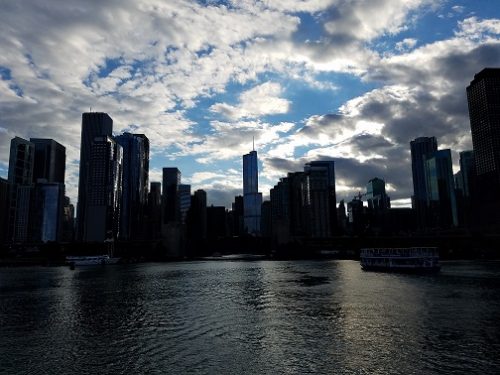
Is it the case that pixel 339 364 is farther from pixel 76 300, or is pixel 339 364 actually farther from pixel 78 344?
pixel 76 300

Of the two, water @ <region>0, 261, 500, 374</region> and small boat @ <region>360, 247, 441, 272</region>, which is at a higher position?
small boat @ <region>360, 247, 441, 272</region>

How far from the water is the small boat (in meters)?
51.4

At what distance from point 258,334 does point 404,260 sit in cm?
10913

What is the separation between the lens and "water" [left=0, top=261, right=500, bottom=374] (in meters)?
38.5

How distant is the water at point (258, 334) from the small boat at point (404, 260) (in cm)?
5137

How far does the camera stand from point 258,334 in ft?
168

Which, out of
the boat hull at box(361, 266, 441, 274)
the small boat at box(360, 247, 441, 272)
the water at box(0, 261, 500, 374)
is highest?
the small boat at box(360, 247, 441, 272)

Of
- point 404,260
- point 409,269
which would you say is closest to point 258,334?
point 409,269

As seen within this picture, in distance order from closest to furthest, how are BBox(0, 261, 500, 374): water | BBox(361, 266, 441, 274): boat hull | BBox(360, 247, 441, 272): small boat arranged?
BBox(0, 261, 500, 374): water < BBox(361, 266, 441, 274): boat hull < BBox(360, 247, 441, 272): small boat

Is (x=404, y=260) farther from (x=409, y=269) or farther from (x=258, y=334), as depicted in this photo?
(x=258, y=334)

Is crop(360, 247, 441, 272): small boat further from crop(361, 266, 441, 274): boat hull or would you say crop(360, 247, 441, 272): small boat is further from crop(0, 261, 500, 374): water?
crop(0, 261, 500, 374): water

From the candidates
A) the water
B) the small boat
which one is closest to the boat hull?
the small boat

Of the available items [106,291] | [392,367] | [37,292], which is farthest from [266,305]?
[37,292]

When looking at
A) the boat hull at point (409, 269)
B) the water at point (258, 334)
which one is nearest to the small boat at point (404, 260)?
the boat hull at point (409, 269)
